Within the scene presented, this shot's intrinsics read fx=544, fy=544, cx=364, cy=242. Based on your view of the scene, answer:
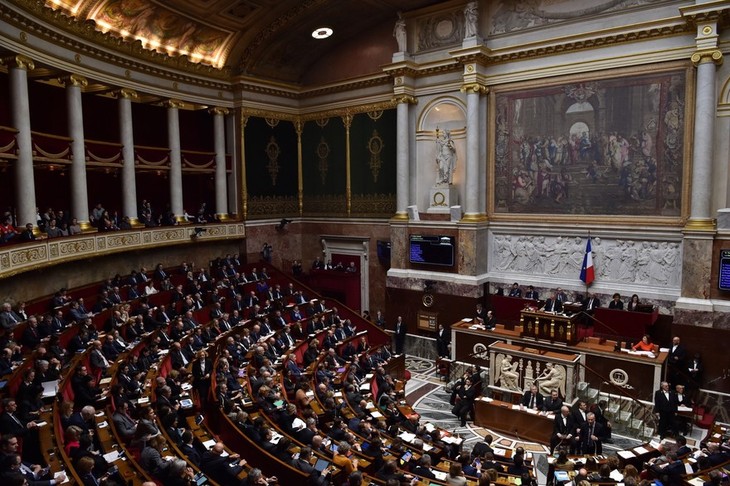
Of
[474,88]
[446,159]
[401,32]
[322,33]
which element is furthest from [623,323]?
[322,33]

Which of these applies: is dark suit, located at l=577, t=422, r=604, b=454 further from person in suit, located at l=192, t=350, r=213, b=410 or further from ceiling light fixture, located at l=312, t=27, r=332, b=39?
ceiling light fixture, located at l=312, t=27, r=332, b=39

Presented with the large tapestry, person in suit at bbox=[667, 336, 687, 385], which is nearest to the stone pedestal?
the large tapestry

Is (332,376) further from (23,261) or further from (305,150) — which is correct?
(305,150)

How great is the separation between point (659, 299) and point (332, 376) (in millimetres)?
10329

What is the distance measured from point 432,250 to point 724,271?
367 inches

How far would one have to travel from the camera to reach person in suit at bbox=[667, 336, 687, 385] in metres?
15.2

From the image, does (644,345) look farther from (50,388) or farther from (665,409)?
(50,388)

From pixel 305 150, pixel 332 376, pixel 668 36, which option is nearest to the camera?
pixel 332 376

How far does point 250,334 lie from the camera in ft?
54.2

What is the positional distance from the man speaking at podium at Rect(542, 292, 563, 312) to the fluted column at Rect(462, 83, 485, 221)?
3.87 metres

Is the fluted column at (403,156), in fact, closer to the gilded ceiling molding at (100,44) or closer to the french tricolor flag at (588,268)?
the french tricolor flag at (588,268)

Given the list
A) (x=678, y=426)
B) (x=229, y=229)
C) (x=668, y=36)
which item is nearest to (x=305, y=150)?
(x=229, y=229)

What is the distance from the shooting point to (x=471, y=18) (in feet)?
64.4

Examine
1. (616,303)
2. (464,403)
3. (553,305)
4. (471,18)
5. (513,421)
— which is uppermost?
(471,18)
